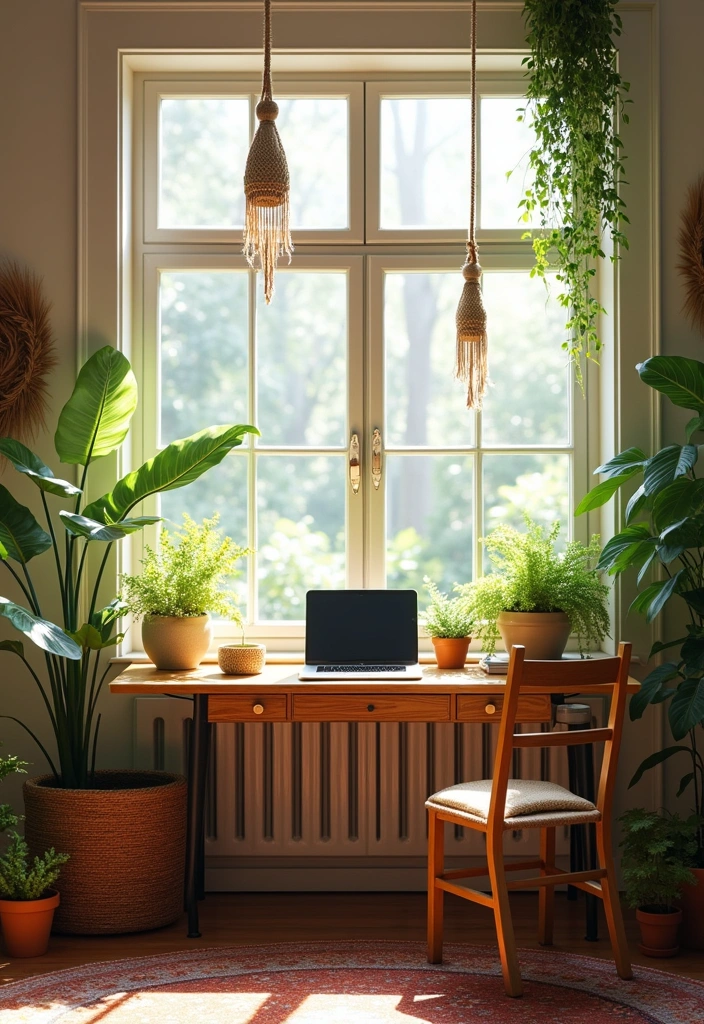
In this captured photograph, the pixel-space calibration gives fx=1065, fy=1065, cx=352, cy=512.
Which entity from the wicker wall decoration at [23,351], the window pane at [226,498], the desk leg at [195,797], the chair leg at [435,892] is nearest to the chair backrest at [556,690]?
the chair leg at [435,892]

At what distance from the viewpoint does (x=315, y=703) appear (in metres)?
3.14

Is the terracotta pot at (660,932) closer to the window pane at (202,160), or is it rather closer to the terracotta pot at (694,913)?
the terracotta pot at (694,913)

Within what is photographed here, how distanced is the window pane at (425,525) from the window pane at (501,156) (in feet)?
3.02

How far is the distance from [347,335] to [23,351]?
1.13 m

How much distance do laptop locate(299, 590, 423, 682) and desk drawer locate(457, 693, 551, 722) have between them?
303 mm

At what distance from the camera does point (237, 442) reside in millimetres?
3395

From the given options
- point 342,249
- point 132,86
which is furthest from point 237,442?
point 132,86

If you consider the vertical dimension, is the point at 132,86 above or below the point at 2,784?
above

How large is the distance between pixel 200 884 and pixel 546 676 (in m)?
1.53

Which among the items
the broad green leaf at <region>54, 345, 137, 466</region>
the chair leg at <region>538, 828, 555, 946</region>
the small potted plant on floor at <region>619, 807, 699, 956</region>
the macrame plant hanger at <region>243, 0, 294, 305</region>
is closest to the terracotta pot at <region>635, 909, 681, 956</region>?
the small potted plant on floor at <region>619, 807, 699, 956</region>

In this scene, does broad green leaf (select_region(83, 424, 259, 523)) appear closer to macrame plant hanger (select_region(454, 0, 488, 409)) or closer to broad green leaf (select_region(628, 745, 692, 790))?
macrame plant hanger (select_region(454, 0, 488, 409))

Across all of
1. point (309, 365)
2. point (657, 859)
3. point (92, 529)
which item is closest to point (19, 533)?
point (92, 529)

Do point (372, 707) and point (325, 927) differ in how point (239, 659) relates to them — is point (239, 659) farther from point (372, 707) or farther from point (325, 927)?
point (325, 927)

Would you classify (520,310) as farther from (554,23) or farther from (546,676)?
(546,676)
